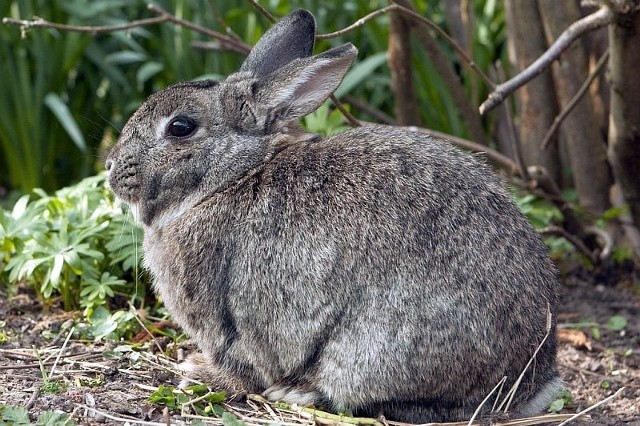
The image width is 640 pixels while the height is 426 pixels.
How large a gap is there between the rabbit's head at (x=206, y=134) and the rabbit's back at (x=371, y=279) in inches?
4.5

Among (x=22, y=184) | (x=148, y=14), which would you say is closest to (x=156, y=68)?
(x=148, y=14)

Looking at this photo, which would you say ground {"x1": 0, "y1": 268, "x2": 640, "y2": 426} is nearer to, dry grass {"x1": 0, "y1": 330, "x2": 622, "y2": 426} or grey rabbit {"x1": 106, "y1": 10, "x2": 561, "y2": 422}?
dry grass {"x1": 0, "y1": 330, "x2": 622, "y2": 426}

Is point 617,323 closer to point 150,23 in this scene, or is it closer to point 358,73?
point 358,73

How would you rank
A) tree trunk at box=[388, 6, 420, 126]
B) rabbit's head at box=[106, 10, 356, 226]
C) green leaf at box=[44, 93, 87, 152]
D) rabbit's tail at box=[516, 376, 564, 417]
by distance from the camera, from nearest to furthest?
1. rabbit's tail at box=[516, 376, 564, 417]
2. rabbit's head at box=[106, 10, 356, 226]
3. tree trunk at box=[388, 6, 420, 126]
4. green leaf at box=[44, 93, 87, 152]

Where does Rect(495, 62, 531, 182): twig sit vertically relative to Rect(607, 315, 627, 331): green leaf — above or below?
above

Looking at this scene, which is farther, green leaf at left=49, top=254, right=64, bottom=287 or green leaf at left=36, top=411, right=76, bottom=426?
green leaf at left=49, top=254, right=64, bottom=287

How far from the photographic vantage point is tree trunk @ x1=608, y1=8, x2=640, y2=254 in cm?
560

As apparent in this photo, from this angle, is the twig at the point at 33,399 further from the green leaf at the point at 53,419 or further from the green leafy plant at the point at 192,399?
the green leafy plant at the point at 192,399

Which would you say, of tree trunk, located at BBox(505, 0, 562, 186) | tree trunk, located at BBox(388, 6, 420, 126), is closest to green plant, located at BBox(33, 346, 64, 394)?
tree trunk, located at BBox(388, 6, 420, 126)

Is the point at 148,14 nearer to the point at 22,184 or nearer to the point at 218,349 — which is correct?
the point at 22,184

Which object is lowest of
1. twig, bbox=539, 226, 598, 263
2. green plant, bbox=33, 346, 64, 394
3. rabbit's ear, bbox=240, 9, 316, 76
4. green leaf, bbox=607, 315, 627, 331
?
green leaf, bbox=607, 315, 627, 331

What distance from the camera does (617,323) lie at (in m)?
6.14

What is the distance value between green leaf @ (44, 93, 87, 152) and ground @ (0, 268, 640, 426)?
2859 mm

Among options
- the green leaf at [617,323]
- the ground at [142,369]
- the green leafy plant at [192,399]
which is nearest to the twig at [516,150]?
the ground at [142,369]
